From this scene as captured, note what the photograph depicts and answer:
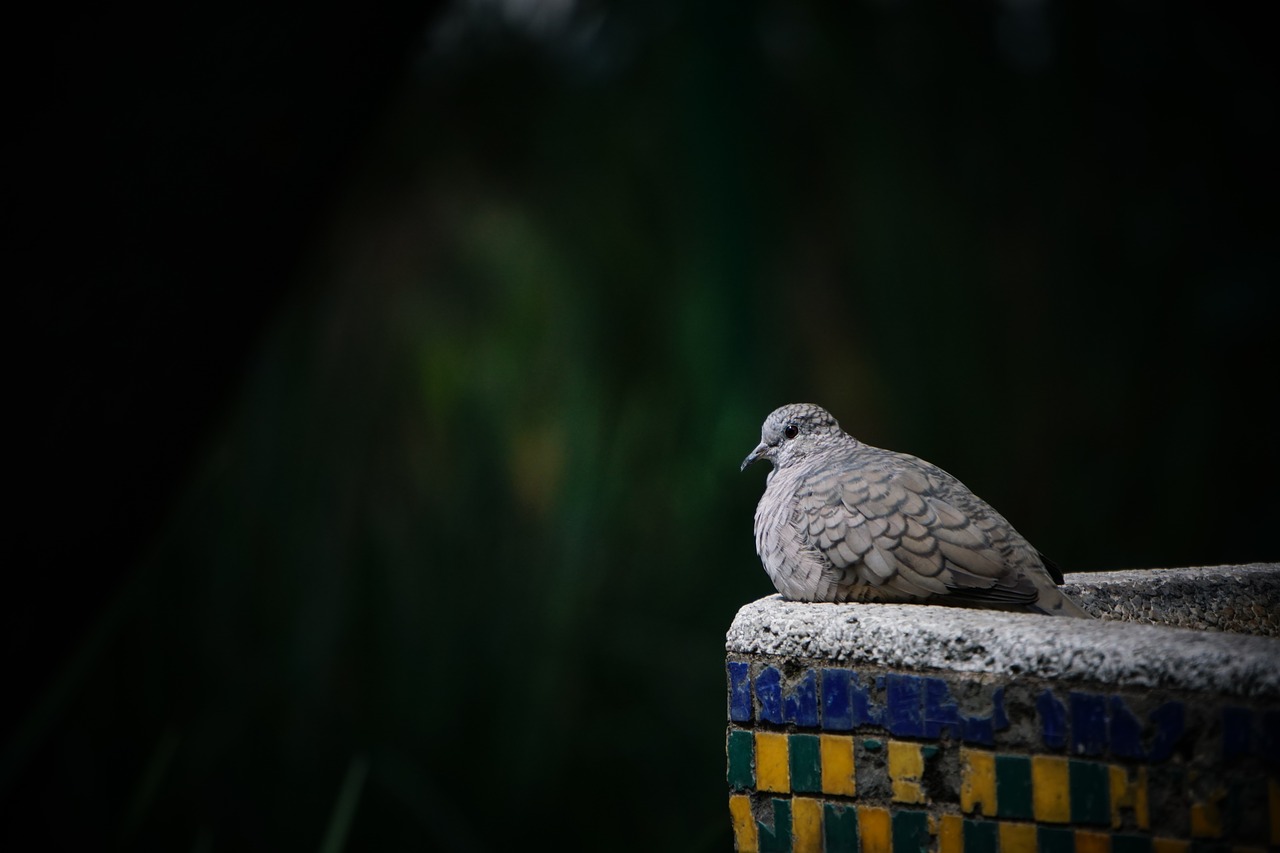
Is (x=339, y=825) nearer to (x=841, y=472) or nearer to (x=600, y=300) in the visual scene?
(x=600, y=300)

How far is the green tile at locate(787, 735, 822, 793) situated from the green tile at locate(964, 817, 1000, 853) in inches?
5.2

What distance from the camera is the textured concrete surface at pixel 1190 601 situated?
125 centimetres

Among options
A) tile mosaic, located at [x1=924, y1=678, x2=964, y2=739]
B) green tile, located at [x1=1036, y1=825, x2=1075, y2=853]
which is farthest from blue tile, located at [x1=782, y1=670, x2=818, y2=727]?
green tile, located at [x1=1036, y1=825, x2=1075, y2=853]

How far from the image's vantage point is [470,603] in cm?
252

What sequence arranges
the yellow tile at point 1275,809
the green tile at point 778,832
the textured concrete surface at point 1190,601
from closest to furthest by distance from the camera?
the yellow tile at point 1275,809
the green tile at point 778,832
the textured concrete surface at point 1190,601

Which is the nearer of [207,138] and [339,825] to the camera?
[207,138]

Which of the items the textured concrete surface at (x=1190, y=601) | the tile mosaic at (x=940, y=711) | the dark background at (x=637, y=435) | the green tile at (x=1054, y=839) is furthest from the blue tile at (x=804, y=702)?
the dark background at (x=637, y=435)

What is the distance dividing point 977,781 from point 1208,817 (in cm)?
17

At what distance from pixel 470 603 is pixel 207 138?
132cm

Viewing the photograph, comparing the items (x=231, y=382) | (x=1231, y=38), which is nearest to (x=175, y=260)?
(x=231, y=382)

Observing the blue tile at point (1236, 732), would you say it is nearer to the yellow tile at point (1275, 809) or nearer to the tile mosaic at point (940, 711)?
the yellow tile at point (1275, 809)

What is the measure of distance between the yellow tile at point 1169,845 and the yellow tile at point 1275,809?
0.06 metres

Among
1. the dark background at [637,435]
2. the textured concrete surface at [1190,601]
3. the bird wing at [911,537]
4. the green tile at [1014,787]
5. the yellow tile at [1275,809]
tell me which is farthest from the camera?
the dark background at [637,435]

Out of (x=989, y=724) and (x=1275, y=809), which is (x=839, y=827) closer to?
(x=989, y=724)
